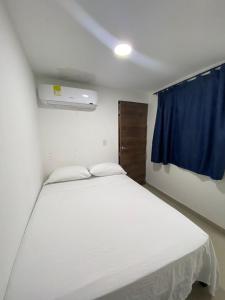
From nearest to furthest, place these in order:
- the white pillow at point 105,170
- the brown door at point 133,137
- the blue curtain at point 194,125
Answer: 1. the blue curtain at point 194,125
2. the white pillow at point 105,170
3. the brown door at point 133,137

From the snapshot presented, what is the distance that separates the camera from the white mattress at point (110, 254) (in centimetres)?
74

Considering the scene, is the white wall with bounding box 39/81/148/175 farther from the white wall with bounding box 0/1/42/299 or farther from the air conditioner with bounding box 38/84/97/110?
the white wall with bounding box 0/1/42/299

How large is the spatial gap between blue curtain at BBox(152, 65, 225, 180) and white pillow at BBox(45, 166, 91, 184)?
59.6 inches

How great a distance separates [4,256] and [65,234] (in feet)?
1.36

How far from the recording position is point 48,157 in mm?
2355

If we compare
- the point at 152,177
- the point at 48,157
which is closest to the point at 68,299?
the point at 48,157

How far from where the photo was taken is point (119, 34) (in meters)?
1.22

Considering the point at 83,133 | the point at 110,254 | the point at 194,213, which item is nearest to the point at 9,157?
the point at 110,254

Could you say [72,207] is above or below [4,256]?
below

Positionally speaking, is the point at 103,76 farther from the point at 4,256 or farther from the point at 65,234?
the point at 4,256

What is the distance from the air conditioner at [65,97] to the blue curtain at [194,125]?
1387mm

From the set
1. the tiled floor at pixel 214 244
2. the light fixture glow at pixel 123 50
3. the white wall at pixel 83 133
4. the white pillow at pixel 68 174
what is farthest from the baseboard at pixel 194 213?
the light fixture glow at pixel 123 50

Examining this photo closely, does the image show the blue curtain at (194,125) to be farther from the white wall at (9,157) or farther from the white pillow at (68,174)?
the white wall at (9,157)

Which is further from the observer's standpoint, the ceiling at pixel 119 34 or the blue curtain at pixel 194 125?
the blue curtain at pixel 194 125
